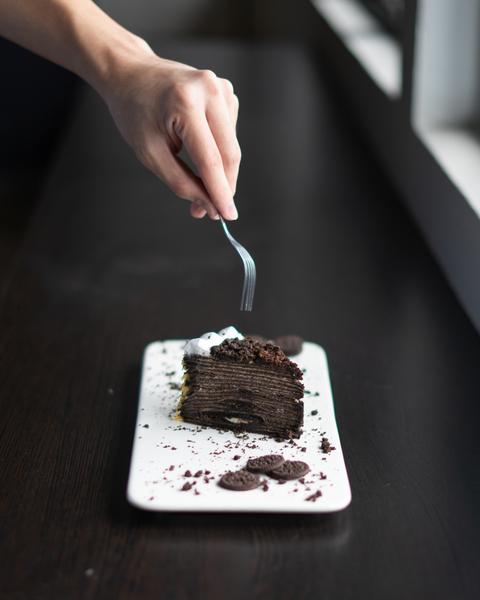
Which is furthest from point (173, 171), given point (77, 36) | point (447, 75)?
point (447, 75)

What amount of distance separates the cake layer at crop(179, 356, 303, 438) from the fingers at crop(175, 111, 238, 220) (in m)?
0.24

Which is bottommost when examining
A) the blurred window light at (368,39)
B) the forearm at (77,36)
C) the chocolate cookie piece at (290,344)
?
the blurred window light at (368,39)

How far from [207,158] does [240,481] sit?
0.48 meters

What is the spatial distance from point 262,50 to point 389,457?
9.11ft

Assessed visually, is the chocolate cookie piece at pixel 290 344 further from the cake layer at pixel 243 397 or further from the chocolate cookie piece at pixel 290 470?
the chocolate cookie piece at pixel 290 470

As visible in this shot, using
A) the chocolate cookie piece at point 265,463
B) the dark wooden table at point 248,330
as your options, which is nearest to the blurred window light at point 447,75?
the dark wooden table at point 248,330

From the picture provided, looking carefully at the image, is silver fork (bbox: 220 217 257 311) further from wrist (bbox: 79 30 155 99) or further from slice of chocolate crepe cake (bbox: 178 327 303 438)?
wrist (bbox: 79 30 155 99)

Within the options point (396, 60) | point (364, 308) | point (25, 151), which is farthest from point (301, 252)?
point (25, 151)

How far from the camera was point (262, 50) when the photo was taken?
3.79 m

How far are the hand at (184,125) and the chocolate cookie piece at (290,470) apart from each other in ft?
1.28

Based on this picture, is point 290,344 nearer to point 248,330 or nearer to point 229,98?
point 248,330

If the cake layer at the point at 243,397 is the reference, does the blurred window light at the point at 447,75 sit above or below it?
above

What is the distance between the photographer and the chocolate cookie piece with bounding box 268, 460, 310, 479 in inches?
48.4

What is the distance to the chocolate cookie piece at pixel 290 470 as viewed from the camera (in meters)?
1.23
